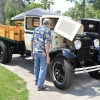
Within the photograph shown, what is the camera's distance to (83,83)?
5.48m

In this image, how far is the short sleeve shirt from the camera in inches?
175

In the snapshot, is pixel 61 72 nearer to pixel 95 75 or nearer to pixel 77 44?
pixel 77 44

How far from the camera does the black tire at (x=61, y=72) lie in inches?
182

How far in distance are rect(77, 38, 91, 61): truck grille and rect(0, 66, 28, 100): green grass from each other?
165cm

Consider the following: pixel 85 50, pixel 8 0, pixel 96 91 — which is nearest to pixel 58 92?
pixel 96 91

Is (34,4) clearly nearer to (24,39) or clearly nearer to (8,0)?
(8,0)

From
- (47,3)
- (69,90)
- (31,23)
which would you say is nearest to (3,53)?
(31,23)

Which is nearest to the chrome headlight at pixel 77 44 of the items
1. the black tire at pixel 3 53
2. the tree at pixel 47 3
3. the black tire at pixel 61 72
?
the black tire at pixel 61 72

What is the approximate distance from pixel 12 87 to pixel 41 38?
1.42m

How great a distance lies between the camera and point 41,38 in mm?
4496

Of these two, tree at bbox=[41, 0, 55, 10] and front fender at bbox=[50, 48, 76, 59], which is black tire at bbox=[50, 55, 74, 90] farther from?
tree at bbox=[41, 0, 55, 10]

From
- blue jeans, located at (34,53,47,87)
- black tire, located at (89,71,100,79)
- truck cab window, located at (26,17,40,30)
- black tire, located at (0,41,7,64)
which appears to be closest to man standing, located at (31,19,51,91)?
blue jeans, located at (34,53,47,87)

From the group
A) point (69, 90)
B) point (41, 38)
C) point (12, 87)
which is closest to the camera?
point (41, 38)

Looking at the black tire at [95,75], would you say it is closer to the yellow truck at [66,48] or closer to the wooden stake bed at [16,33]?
the yellow truck at [66,48]
